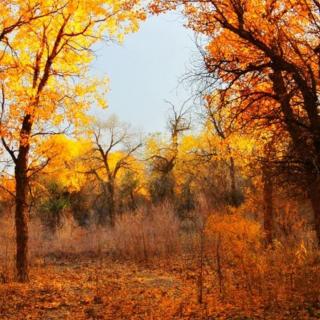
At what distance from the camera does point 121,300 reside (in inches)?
448

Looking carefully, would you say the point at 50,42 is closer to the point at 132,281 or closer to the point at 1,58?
the point at 1,58

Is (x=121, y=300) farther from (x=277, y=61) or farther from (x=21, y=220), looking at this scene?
(x=277, y=61)

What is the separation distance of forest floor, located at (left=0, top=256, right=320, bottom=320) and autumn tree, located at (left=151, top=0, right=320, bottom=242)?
3.06m

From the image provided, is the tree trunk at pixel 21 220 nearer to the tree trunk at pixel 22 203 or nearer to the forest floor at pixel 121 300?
the tree trunk at pixel 22 203

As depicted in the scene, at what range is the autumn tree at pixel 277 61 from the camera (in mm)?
9438

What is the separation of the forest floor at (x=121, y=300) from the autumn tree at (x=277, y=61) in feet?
10.0

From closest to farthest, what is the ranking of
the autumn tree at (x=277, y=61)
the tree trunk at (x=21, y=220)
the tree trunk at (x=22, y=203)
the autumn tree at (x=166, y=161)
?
the autumn tree at (x=277, y=61) → the tree trunk at (x=22, y=203) → the tree trunk at (x=21, y=220) → the autumn tree at (x=166, y=161)

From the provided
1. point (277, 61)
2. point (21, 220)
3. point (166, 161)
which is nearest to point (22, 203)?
point (21, 220)

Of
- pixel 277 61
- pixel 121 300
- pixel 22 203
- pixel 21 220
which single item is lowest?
pixel 121 300

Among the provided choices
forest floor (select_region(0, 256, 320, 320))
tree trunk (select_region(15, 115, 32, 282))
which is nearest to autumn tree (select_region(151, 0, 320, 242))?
forest floor (select_region(0, 256, 320, 320))

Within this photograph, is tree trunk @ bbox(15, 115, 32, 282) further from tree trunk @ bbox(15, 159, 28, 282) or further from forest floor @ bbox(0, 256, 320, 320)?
forest floor @ bbox(0, 256, 320, 320)

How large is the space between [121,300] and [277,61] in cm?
637

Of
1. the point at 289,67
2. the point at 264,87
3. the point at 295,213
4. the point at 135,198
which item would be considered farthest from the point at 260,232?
the point at 135,198

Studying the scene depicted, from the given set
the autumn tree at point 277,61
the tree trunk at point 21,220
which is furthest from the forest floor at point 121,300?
the autumn tree at point 277,61
